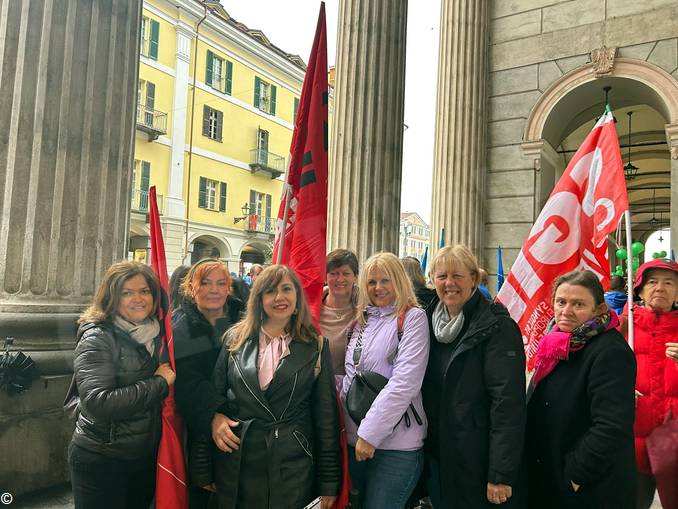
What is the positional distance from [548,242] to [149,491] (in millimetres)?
2872

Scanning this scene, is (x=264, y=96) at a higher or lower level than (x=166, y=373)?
higher

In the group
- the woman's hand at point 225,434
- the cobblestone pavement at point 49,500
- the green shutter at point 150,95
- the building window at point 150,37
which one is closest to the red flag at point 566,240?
the woman's hand at point 225,434

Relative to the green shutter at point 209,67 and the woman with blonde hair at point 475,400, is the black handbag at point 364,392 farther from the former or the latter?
the green shutter at point 209,67

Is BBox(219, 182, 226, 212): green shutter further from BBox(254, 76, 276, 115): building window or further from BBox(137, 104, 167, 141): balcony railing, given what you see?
BBox(254, 76, 276, 115): building window

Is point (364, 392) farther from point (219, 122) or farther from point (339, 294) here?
point (219, 122)

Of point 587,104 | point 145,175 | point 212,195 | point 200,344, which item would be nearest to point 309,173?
point 200,344

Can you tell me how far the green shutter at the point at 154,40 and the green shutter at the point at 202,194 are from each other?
22.5 ft

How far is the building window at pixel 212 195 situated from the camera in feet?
105

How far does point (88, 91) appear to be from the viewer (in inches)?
174

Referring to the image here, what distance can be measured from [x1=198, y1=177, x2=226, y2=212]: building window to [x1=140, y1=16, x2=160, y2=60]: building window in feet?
22.7

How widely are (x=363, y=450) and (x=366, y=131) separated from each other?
15.1ft

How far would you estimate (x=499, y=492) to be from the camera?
2.78m

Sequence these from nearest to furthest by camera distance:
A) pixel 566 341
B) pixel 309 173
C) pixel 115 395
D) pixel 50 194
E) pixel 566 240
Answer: pixel 115 395 < pixel 566 341 < pixel 309 173 < pixel 566 240 < pixel 50 194

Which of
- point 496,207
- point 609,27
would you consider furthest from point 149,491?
point 609,27
